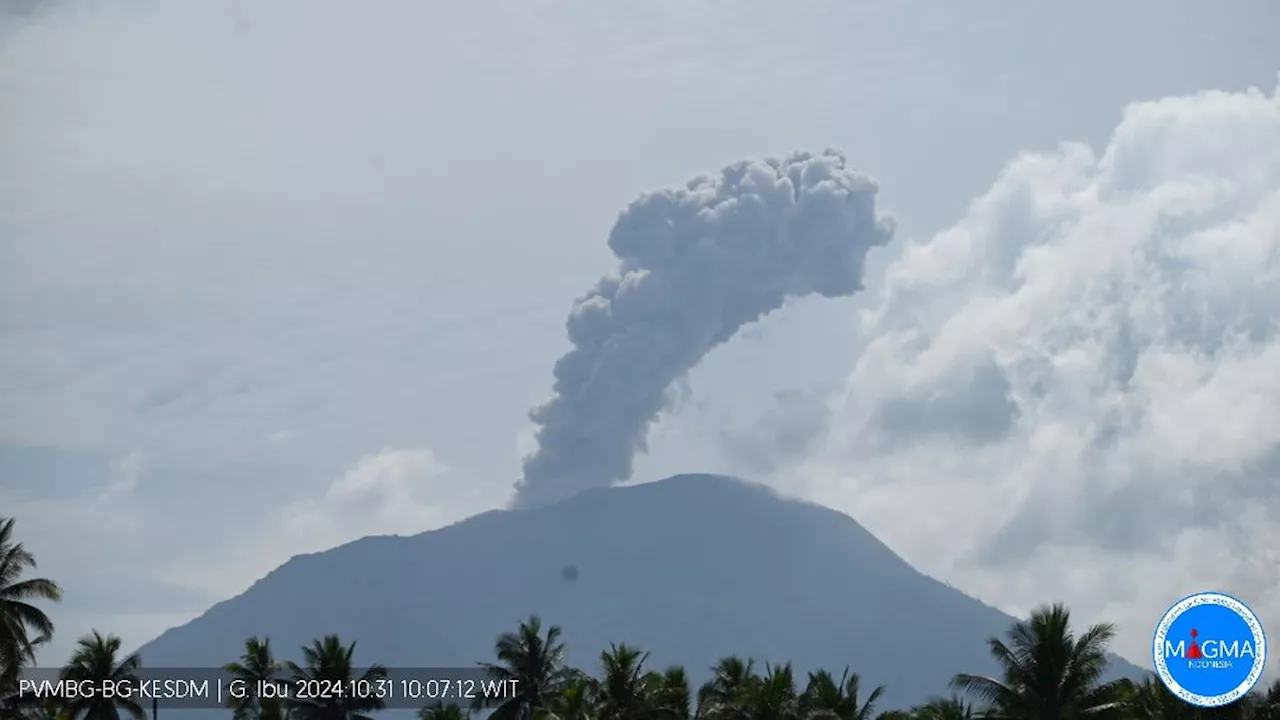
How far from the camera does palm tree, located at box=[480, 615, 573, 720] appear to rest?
73.4 metres

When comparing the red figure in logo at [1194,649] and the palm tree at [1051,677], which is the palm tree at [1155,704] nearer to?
the palm tree at [1051,677]

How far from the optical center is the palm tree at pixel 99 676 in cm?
7025

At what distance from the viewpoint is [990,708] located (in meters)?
62.0

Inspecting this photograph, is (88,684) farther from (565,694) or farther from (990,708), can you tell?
(990,708)

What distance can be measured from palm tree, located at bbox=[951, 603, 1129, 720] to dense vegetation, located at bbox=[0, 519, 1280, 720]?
0.04m

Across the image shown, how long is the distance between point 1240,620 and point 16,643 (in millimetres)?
45764

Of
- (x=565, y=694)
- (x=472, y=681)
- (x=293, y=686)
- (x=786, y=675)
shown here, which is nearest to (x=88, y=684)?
(x=293, y=686)

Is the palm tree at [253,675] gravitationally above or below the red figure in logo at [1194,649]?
above

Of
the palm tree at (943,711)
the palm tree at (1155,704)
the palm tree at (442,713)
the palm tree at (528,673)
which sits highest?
the palm tree at (528,673)

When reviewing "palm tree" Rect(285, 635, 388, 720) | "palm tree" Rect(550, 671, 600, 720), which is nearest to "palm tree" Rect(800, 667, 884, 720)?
Result: "palm tree" Rect(550, 671, 600, 720)

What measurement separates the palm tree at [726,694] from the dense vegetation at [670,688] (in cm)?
6

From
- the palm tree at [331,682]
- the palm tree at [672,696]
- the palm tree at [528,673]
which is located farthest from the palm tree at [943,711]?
the palm tree at [331,682]

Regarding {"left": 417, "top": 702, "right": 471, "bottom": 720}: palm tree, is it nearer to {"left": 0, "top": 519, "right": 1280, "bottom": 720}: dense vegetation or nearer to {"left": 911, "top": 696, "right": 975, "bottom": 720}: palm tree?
{"left": 0, "top": 519, "right": 1280, "bottom": 720}: dense vegetation

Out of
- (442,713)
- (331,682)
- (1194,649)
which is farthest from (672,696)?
(1194,649)
